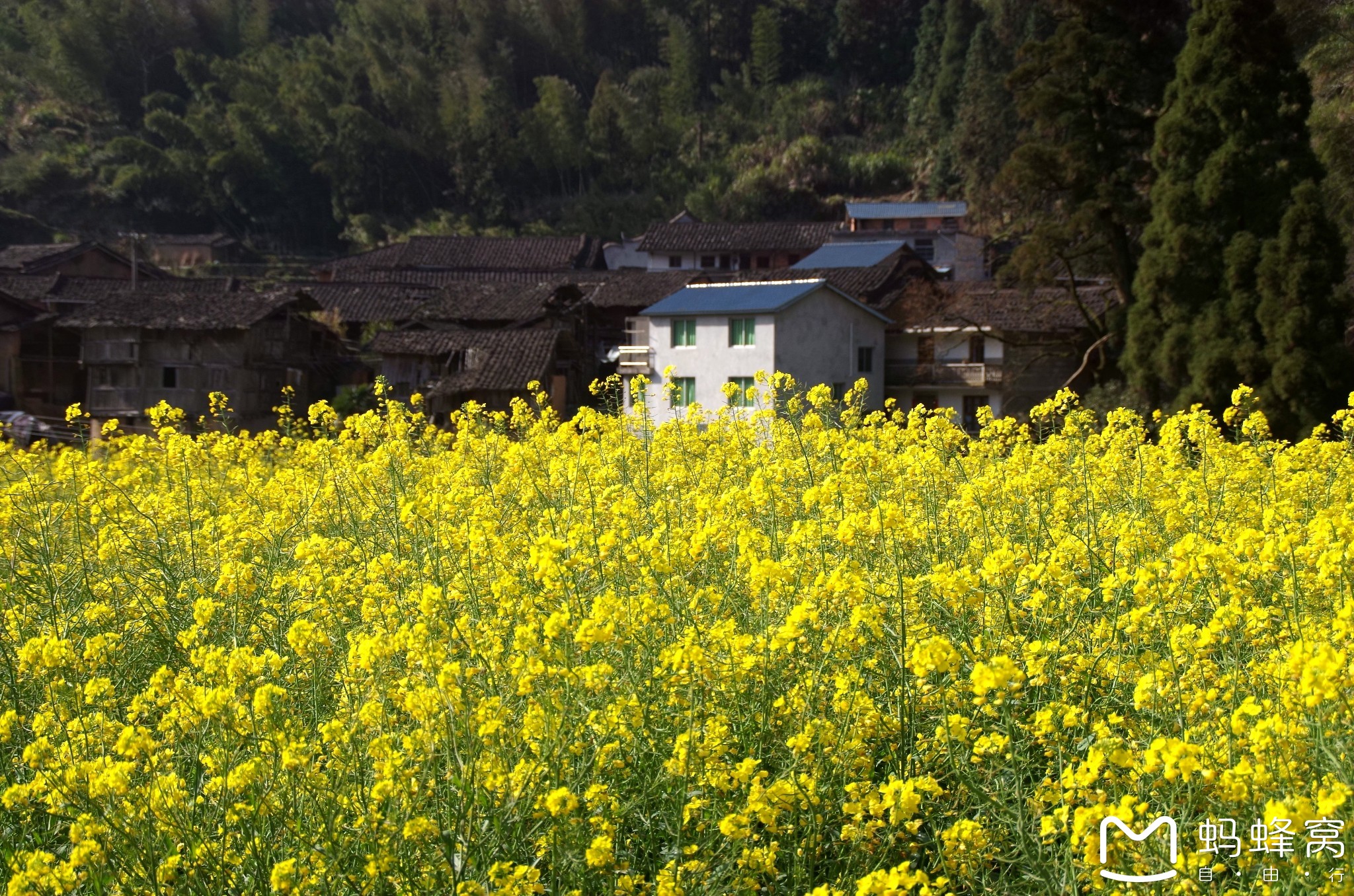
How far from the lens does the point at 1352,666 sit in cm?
281

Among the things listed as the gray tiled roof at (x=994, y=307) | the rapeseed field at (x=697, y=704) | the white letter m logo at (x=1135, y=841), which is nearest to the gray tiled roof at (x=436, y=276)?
the gray tiled roof at (x=994, y=307)

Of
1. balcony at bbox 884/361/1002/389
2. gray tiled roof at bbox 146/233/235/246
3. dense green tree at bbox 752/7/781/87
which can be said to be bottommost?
balcony at bbox 884/361/1002/389

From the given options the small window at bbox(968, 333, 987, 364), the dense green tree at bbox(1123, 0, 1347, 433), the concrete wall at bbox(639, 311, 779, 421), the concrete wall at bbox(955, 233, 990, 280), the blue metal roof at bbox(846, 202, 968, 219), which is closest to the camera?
the dense green tree at bbox(1123, 0, 1347, 433)

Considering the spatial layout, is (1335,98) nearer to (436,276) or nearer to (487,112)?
(436,276)

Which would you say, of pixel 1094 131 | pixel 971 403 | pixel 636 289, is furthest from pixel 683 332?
pixel 1094 131

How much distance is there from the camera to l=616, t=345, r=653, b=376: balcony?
27.3m

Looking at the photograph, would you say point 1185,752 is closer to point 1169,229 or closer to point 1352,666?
point 1352,666

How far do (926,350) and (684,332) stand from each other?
18.5 ft

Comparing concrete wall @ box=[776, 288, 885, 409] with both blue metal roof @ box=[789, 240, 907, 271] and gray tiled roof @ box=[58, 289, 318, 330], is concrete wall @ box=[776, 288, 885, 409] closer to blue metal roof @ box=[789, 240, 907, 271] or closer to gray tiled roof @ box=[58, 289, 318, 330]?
blue metal roof @ box=[789, 240, 907, 271]

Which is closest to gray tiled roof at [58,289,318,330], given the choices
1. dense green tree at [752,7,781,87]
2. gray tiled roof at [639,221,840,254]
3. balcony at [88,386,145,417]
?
balcony at [88,386,145,417]

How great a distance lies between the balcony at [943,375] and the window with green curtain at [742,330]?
3.79 meters

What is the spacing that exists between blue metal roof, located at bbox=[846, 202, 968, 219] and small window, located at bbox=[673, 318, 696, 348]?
20698 mm

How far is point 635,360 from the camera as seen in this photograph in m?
27.9

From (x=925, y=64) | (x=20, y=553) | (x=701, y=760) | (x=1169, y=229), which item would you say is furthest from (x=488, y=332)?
(x=925, y=64)
